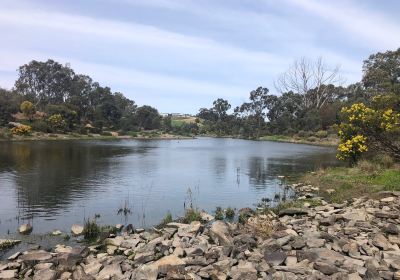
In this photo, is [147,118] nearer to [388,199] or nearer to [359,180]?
[359,180]

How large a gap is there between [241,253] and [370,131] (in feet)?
75.4

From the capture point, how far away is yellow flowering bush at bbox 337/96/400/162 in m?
29.6

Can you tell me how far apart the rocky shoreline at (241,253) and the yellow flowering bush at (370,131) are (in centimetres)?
1498

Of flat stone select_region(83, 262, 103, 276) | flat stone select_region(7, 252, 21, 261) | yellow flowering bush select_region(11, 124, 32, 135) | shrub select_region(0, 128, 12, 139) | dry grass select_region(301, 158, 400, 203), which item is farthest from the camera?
yellow flowering bush select_region(11, 124, 32, 135)

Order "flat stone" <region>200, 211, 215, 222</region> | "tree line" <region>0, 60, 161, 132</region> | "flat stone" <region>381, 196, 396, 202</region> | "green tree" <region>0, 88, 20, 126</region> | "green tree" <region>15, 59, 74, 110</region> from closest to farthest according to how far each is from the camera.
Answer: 1. "flat stone" <region>381, 196, 396, 202</region>
2. "flat stone" <region>200, 211, 215, 222</region>
3. "green tree" <region>0, 88, 20, 126</region>
4. "tree line" <region>0, 60, 161, 132</region>
5. "green tree" <region>15, 59, 74, 110</region>

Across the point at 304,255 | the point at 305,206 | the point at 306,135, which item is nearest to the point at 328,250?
the point at 304,255

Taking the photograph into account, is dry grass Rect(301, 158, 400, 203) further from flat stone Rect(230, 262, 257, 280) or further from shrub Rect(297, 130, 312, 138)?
shrub Rect(297, 130, 312, 138)

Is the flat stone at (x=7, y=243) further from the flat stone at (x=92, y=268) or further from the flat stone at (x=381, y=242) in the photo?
the flat stone at (x=381, y=242)

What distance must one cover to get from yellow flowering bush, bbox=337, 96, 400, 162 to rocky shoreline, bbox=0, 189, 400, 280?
49.2 feet

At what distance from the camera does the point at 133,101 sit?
16338cm

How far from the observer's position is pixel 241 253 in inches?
483

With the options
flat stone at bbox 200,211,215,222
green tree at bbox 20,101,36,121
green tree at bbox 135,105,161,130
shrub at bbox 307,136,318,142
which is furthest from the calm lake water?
green tree at bbox 135,105,161,130

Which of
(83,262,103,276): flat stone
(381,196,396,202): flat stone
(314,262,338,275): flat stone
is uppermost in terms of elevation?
(381,196,396,202): flat stone

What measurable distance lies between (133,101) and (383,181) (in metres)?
146
